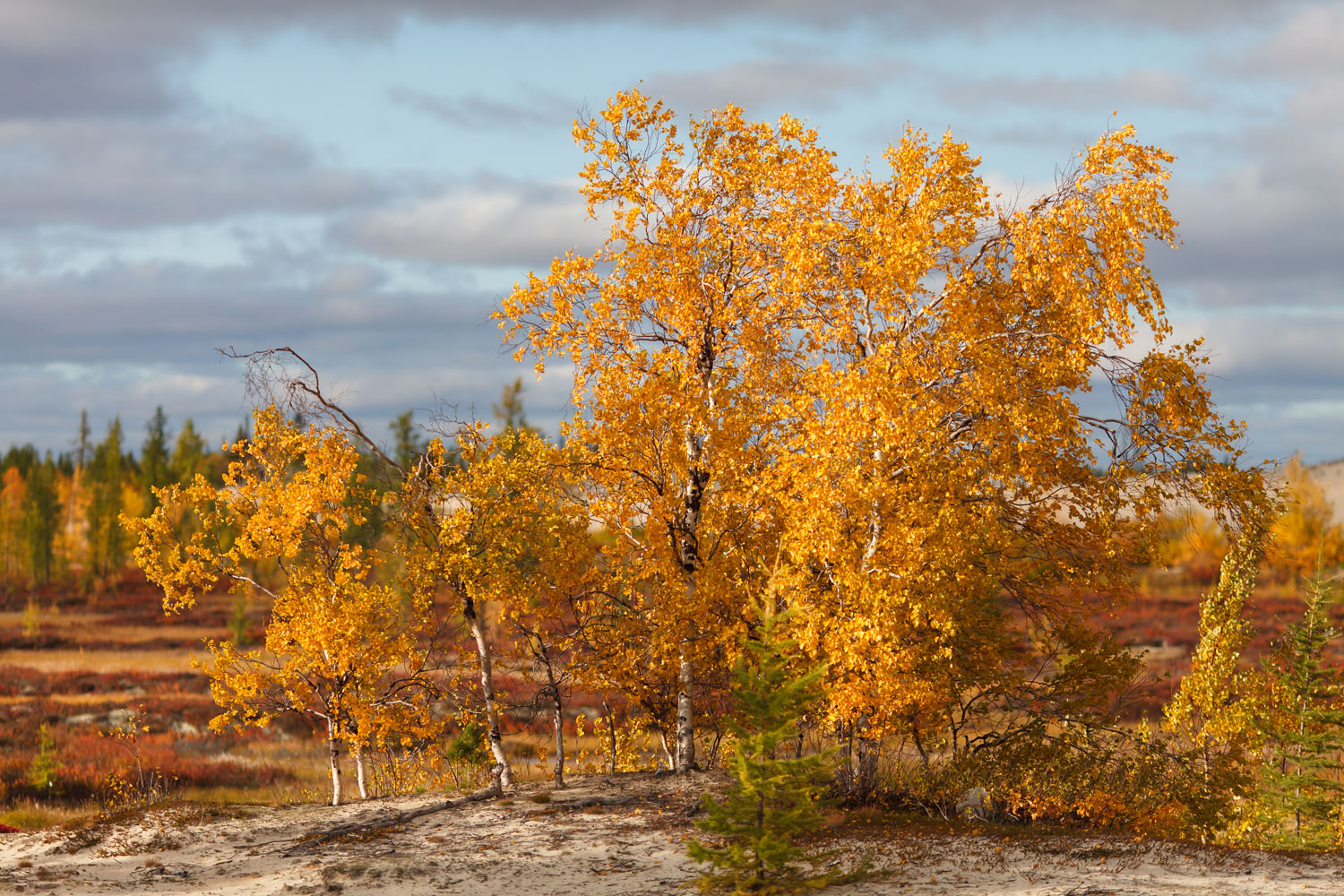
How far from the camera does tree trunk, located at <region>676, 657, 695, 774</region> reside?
16969 millimetres

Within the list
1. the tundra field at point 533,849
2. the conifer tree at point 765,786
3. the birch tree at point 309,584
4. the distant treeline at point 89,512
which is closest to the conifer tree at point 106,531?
the distant treeline at point 89,512

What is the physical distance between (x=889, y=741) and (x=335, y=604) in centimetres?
911

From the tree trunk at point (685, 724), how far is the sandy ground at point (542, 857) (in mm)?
459

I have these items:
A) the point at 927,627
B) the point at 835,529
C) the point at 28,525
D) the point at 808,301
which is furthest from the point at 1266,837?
the point at 28,525

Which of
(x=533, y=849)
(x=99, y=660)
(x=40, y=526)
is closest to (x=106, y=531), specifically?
(x=40, y=526)

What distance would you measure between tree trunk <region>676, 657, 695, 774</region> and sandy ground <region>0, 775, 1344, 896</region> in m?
0.46

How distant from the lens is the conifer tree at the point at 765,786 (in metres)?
11.2

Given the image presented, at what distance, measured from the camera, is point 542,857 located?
45.3 feet

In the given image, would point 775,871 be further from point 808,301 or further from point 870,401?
point 808,301

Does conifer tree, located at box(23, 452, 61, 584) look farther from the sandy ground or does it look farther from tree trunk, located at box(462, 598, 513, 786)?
tree trunk, located at box(462, 598, 513, 786)

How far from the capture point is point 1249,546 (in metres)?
16.1

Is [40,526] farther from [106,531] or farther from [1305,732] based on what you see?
[1305,732]

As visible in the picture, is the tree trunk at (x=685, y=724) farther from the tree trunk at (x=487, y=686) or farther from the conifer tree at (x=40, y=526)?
the conifer tree at (x=40, y=526)

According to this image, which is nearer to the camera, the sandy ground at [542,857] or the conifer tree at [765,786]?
the conifer tree at [765,786]
